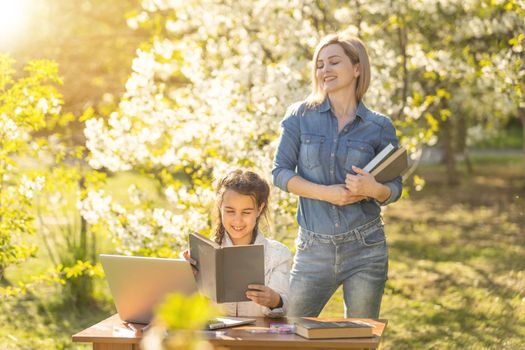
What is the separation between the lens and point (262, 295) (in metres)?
3.64

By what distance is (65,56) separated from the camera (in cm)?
1426

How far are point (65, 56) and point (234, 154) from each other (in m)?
8.23

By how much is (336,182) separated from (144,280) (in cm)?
101

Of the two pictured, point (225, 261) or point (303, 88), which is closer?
Result: point (225, 261)

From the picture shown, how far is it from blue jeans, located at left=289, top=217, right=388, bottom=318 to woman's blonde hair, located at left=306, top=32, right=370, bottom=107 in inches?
22.2

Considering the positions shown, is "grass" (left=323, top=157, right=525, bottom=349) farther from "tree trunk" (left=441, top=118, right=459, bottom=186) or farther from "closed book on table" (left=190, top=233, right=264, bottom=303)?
"closed book on table" (left=190, top=233, right=264, bottom=303)

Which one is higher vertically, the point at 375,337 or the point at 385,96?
the point at 385,96

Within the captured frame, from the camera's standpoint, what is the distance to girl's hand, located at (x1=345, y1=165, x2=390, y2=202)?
3.95 metres

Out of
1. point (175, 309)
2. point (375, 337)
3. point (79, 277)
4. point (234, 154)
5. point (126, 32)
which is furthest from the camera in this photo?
point (126, 32)

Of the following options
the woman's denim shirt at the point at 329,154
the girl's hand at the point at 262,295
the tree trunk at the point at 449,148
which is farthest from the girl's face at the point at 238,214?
the tree trunk at the point at 449,148

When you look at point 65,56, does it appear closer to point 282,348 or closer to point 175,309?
point 282,348

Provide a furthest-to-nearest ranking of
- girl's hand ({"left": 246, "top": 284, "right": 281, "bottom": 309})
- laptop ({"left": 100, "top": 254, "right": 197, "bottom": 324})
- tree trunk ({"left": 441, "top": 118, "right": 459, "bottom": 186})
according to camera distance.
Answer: tree trunk ({"left": 441, "top": 118, "right": 459, "bottom": 186})
girl's hand ({"left": 246, "top": 284, "right": 281, "bottom": 309})
laptop ({"left": 100, "top": 254, "right": 197, "bottom": 324})

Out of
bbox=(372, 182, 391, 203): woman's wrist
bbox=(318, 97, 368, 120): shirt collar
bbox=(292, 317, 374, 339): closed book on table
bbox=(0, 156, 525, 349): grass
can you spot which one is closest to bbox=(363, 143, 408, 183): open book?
bbox=(372, 182, 391, 203): woman's wrist

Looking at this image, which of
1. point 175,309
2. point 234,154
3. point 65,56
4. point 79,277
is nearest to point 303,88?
point 234,154
